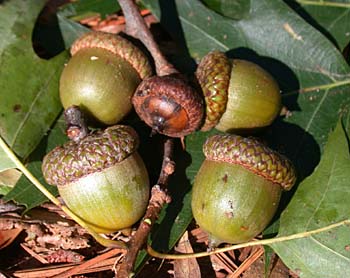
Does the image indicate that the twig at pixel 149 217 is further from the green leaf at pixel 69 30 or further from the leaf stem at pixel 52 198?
the green leaf at pixel 69 30

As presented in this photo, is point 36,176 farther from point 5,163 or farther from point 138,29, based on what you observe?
point 138,29

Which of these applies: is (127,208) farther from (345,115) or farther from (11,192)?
(345,115)

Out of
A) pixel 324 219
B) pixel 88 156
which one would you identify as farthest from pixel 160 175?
pixel 324 219

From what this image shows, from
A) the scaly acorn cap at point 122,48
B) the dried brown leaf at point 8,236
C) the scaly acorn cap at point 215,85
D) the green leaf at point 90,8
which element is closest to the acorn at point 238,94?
the scaly acorn cap at point 215,85

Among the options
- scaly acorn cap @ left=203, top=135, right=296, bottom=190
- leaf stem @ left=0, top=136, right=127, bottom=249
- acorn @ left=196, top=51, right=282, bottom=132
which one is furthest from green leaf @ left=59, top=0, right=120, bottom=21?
scaly acorn cap @ left=203, top=135, right=296, bottom=190

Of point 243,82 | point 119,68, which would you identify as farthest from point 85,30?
point 243,82

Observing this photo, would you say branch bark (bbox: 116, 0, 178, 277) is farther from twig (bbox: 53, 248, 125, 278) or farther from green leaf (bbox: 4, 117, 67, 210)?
green leaf (bbox: 4, 117, 67, 210)

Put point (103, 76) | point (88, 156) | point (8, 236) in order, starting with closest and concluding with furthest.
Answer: point (88, 156), point (103, 76), point (8, 236)
